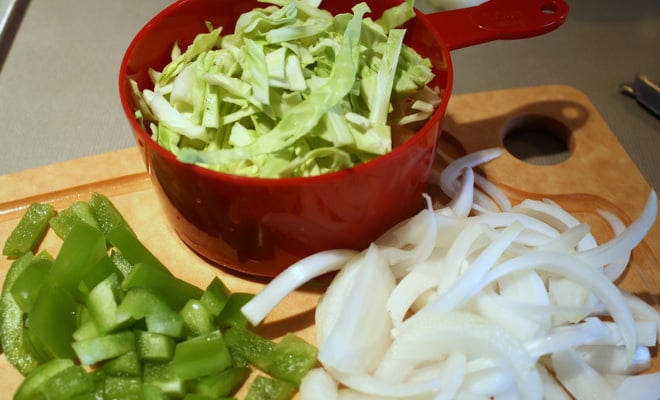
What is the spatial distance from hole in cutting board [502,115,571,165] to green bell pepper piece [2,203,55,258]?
1298mm

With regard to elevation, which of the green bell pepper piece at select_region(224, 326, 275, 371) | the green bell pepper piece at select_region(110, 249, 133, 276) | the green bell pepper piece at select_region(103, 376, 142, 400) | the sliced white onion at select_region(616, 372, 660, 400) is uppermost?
the green bell pepper piece at select_region(110, 249, 133, 276)

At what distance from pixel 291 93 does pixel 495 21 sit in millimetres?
547

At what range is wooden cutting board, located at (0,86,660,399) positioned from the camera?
1.48 m

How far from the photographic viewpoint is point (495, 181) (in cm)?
167

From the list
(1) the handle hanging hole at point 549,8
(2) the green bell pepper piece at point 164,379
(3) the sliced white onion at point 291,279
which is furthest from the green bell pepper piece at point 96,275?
(1) the handle hanging hole at point 549,8

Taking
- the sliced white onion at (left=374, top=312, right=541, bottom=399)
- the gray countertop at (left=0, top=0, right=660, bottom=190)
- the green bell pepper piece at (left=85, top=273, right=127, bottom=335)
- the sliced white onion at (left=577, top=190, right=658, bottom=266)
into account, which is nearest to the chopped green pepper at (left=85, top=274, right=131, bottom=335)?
the green bell pepper piece at (left=85, top=273, right=127, bottom=335)

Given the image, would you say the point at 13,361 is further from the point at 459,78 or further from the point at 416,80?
the point at 459,78

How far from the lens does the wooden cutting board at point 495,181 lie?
1.48 m

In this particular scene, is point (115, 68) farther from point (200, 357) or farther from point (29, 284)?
point (200, 357)

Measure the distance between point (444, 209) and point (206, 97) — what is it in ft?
2.07

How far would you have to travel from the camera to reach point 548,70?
2.32 m

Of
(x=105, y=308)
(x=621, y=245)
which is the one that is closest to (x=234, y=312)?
(x=105, y=308)

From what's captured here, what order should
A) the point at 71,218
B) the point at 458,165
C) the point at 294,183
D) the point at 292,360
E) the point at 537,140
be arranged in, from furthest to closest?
the point at 537,140, the point at 458,165, the point at 71,218, the point at 292,360, the point at 294,183

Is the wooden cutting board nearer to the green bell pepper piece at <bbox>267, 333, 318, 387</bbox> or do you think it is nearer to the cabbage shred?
the green bell pepper piece at <bbox>267, 333, 318, 387</bbox>
